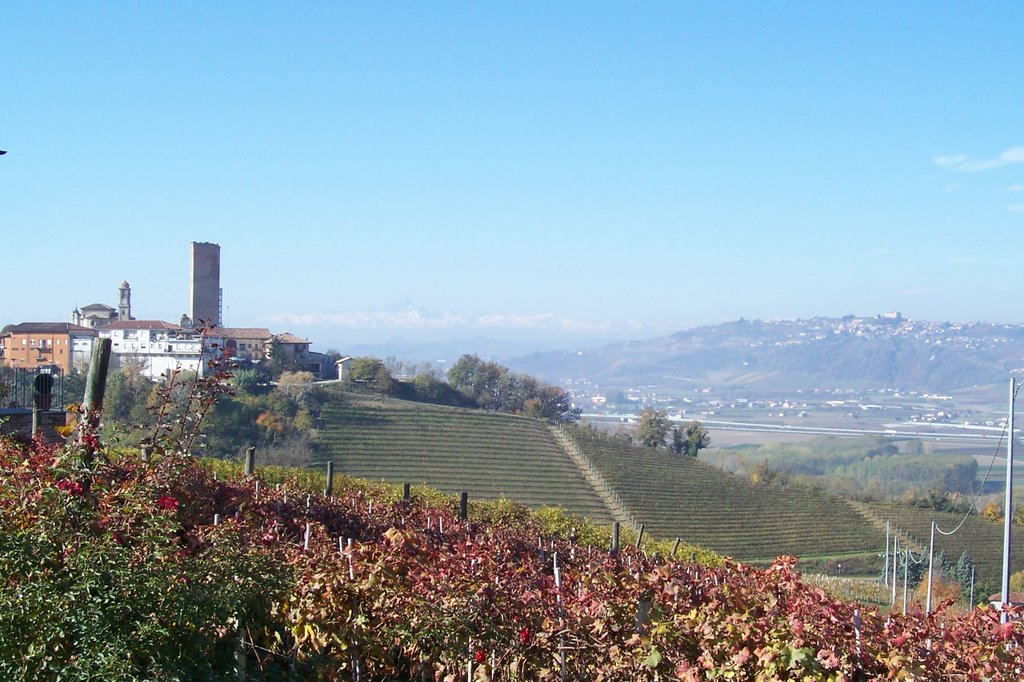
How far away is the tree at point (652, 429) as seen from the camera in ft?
199

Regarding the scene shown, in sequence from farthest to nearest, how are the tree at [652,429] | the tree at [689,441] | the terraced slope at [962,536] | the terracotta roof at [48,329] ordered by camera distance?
the tree at [689,441], the tree at [652,429], the terracotta roof at [48,329], the terraced slope at [962,536]

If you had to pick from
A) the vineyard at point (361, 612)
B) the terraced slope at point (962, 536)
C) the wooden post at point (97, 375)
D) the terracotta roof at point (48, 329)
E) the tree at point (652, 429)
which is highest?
the terracotta roof at point (48, 329)

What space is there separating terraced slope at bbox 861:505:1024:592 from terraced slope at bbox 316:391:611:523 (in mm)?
13568

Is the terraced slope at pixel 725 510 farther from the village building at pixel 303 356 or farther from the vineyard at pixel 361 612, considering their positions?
the vineyard at pixel 361 612

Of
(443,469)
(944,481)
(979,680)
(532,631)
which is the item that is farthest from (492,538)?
(944,481)

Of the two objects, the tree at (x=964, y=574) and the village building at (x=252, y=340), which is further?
the village building at (x=252, y=340)

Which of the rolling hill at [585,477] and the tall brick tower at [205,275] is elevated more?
the tall brick tower at [205,275]

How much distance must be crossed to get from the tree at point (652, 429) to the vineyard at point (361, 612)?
5640 centimetres

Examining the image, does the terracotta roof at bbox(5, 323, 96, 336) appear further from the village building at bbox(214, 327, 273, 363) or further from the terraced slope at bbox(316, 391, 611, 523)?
the terraced slope at bbox(316, 391, 611, 523)

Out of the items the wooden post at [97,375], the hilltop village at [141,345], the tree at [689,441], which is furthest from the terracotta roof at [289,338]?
the wooden post at [97,375]

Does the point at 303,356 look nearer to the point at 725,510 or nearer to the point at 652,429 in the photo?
the point at 652,429

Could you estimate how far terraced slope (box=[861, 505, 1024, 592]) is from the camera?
122ft

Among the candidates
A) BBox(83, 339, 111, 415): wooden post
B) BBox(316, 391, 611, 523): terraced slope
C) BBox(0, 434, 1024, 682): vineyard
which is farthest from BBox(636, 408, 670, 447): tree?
BBox(0, 434, 1024, 682): vineyard

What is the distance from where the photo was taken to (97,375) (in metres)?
5.46
